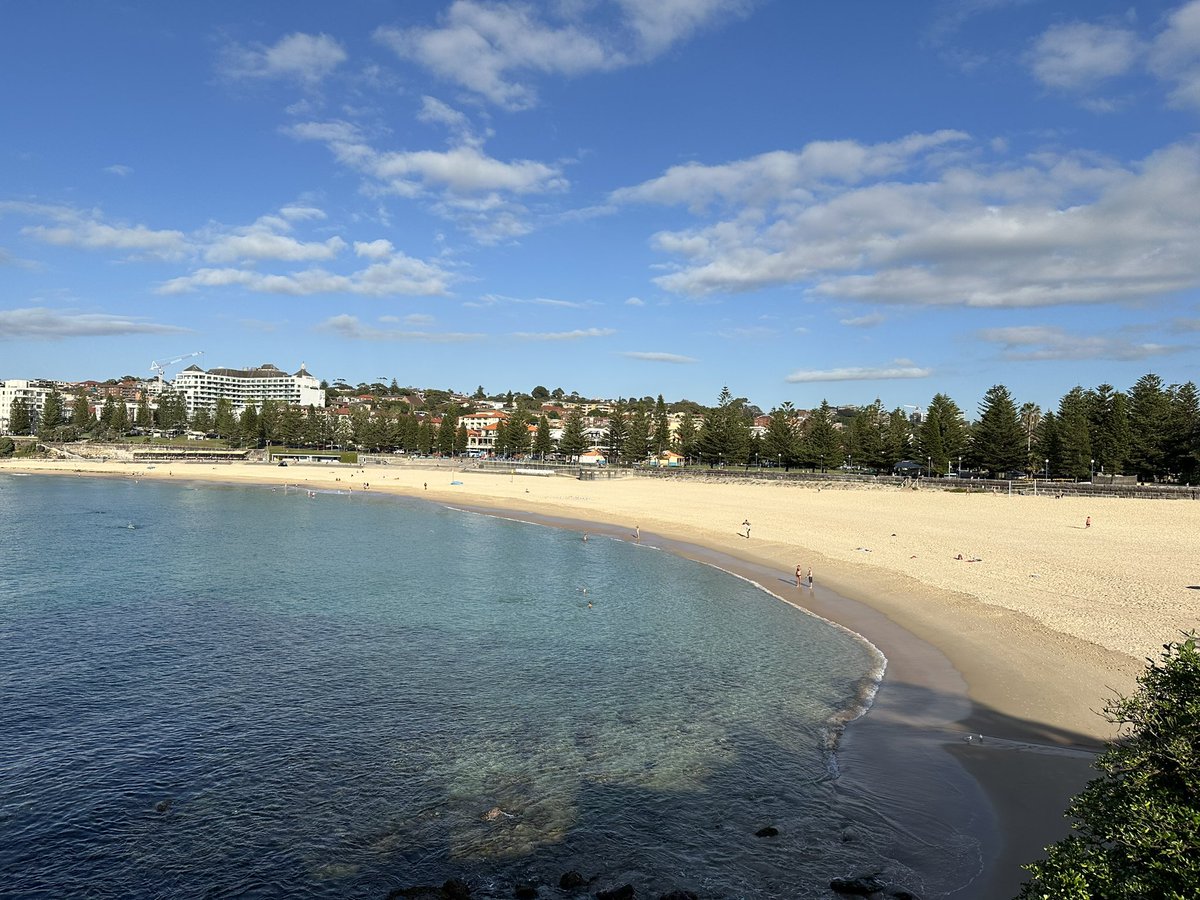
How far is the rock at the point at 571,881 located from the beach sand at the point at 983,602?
5.01 metres

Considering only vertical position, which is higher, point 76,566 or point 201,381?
point 201,381

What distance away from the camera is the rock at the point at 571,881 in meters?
9.49

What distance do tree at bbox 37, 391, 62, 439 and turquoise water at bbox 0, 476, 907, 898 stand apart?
455 feet

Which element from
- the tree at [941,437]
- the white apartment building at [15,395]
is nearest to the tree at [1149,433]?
the tree at [941,437]

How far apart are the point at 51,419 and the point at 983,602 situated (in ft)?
561

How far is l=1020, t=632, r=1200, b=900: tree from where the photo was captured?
209 inches

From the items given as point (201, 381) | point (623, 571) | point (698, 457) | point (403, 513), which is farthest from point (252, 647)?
point (201, 381)

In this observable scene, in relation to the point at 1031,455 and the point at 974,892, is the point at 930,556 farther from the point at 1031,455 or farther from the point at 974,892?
the point at 1031,455

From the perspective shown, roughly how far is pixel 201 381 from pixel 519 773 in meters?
217

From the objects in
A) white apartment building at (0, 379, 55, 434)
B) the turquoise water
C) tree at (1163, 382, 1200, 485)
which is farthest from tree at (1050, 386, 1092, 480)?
white apartment building at (0, 379, 55, 434)

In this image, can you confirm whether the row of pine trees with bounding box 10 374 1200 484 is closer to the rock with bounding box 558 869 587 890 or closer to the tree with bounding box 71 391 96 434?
the tree with bounding box 71 391 96 434

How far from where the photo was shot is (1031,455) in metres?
77.5

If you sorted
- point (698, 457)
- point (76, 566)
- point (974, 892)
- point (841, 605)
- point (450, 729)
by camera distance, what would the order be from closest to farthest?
1. point (974, 892)
2. point (450, 729)
3. point (841, 605)
4. point (76, 566)
5. point (698, 457)

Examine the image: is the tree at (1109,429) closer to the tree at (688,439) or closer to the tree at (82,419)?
the tree at (688,439)
